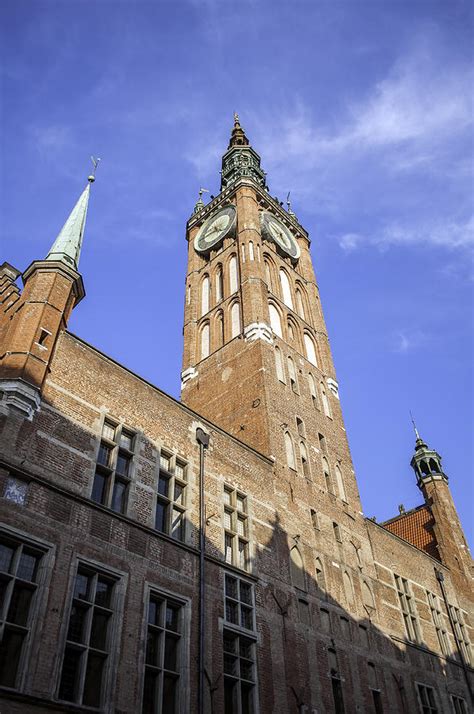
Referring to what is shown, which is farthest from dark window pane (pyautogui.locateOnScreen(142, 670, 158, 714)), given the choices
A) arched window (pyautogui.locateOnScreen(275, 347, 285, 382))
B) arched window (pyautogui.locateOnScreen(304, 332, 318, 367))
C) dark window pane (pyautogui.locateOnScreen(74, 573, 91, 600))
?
arched window (pyautogui.locateOnScreen(304, 332, 318, 367))

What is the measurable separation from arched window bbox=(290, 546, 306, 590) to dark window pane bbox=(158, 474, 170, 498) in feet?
18.4

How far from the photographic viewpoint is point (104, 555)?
15453 millimetres

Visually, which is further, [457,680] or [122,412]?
[457,680]

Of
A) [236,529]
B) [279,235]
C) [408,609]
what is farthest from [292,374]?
[279,235]

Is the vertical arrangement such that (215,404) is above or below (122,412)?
above

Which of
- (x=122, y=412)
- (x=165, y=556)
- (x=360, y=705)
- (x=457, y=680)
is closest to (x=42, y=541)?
(x=165, y=556)

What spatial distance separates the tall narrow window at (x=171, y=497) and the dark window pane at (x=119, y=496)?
109 centimetres

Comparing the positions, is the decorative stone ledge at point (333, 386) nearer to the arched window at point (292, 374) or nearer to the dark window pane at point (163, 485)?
the arched window at point (292, 374)

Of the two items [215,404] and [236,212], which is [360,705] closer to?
[215,404]

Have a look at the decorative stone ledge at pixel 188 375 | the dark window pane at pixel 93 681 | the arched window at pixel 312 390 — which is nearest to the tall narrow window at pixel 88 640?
the dark window pane at pixel 93 681

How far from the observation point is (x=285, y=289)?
36281 mm

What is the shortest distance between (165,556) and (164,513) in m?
1.51

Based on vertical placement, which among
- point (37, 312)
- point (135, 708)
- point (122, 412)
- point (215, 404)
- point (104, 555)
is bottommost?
point (135, 708)

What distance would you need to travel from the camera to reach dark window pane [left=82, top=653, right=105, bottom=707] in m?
13.3
